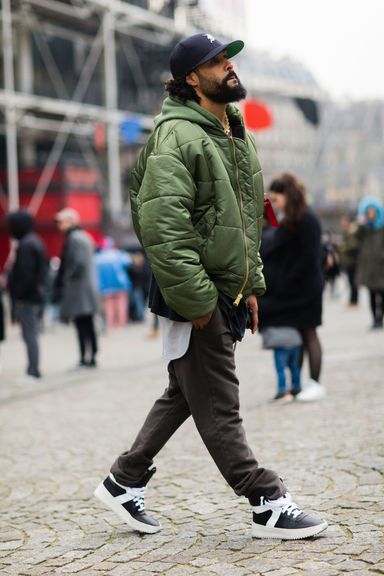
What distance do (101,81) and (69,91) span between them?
63.3 inches

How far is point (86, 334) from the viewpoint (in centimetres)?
1123

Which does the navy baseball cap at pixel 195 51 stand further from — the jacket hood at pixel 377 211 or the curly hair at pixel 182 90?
the jacket hood at pixel 377 211

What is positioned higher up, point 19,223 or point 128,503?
point 19,223

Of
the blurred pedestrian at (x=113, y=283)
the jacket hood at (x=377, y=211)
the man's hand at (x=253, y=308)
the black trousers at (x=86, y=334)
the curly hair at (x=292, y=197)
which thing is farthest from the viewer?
the blurred pedestrian at (x=113, y=283)

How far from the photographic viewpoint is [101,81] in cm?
3228

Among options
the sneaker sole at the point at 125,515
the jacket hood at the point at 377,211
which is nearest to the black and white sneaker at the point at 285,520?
the sneaker sole at the point at 125,515

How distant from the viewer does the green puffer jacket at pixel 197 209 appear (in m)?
3.48

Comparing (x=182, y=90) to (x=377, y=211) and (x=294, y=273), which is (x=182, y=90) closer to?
(x=294, y=273)

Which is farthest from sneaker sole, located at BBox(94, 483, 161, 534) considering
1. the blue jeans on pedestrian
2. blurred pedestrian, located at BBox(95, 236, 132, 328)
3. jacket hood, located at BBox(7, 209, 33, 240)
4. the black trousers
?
blurred pedestrian, located at BBox(95, 236, 132, 328)

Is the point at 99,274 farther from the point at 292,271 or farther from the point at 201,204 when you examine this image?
the point at 201,204

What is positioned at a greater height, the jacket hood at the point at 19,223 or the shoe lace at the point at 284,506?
the jacket hood at the point at 19,223

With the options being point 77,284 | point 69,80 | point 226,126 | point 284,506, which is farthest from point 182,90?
point 69,80

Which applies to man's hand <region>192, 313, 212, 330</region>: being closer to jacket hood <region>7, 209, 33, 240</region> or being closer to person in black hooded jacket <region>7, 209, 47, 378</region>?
person in black hooded jacket <region>7, 209, 47, 378</region>

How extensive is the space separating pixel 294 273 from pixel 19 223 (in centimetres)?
403
